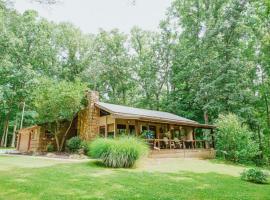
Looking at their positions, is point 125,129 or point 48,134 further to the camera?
point 48,134

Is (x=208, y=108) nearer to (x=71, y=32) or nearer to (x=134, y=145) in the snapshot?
Answer: (x=134, y=145)

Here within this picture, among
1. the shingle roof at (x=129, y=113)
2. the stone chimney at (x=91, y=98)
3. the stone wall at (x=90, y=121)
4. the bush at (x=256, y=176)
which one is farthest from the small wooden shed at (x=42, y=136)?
the bush at (x=256, y=176)

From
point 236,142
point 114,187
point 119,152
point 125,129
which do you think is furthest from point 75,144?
point 114,187

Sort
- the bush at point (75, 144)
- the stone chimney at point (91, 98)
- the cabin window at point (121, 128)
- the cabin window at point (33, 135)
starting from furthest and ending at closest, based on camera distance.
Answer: the cabin window at point (33, 135)
the cabin window at point (121, 128)
the stone chimney at point (91, 98)
the bush at point (75, 144)

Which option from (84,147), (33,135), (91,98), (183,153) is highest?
(91,98)

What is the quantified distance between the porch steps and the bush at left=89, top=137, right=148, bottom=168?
4.57m

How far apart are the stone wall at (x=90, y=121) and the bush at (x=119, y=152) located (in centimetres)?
703

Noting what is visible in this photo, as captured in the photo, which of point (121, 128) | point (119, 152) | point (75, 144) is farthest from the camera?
point (121, 128)

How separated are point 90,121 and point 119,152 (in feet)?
26.3

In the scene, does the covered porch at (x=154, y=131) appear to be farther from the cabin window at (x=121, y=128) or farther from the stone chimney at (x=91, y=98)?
the stone chimney at (x=91, y=98)

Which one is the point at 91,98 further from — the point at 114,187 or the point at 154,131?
the point at 114,187

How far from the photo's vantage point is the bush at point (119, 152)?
34.3ft

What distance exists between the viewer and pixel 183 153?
17.4m

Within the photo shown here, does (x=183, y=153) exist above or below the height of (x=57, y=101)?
below
